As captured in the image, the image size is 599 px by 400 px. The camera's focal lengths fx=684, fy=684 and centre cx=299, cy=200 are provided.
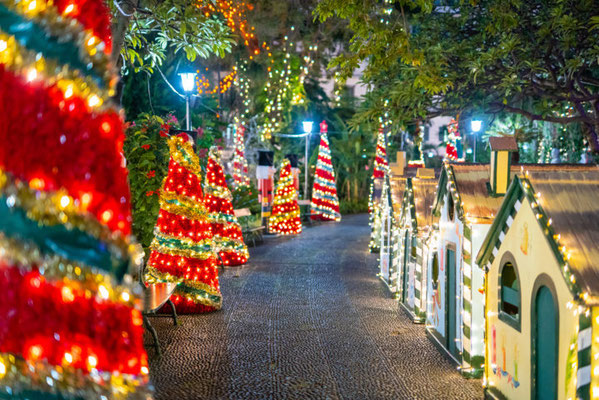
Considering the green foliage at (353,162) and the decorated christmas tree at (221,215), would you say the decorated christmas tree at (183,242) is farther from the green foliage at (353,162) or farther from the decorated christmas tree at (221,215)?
the green foliage at (353,162)

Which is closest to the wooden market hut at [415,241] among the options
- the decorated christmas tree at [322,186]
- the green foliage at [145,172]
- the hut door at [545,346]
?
the hut door at [545,346]

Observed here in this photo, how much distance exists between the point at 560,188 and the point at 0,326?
419 cm

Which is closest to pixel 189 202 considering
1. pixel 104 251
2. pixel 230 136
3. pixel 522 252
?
pixel 522 252

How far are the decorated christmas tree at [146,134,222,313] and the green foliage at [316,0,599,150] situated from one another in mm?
2765

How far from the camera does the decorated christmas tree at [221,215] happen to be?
15117 mm

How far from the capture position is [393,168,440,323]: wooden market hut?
32.7 feet

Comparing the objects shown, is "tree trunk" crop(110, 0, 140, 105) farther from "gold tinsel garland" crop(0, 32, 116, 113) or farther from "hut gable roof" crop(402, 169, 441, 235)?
"hut gable roof" crop(402, 169, 441, 235)

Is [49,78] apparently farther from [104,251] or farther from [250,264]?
[250,264]

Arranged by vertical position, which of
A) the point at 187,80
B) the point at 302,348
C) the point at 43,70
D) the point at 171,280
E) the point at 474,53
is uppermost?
the point at 474,53

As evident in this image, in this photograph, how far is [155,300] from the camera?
333 inches

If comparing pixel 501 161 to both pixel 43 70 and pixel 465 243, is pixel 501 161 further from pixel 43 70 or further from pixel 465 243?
pixel 43 70

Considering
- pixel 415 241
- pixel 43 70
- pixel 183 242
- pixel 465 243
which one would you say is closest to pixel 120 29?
pixel 183 242

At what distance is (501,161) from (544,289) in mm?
2270

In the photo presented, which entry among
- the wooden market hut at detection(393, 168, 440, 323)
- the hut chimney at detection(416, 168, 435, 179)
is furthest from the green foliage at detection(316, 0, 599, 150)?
the wooden market hut at detection(393, 168, 440, 323)
